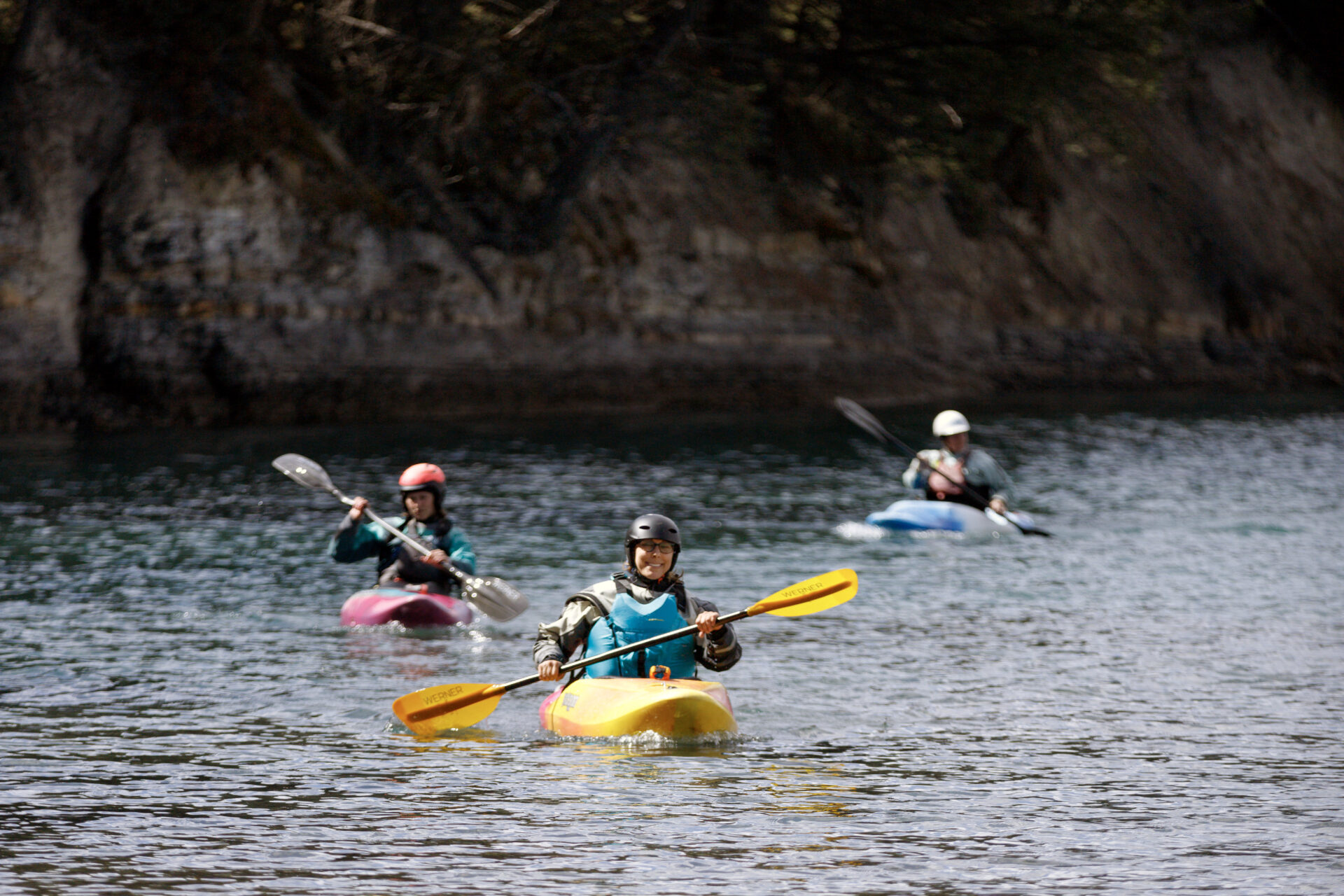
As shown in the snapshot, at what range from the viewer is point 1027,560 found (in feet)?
46.2

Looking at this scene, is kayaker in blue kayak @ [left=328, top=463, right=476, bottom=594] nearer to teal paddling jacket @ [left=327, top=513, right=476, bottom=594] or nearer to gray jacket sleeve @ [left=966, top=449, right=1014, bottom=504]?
teal paddling jacket @ [left=327, top=513, right=476, bottom=594]

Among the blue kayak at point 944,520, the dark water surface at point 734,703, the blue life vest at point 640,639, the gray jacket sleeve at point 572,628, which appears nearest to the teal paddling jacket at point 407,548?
the dark water surface at point 734,703

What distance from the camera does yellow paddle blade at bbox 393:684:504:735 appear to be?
7.53 meters

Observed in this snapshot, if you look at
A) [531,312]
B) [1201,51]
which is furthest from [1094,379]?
[531,312]

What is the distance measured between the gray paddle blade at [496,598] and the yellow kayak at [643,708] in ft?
8.94

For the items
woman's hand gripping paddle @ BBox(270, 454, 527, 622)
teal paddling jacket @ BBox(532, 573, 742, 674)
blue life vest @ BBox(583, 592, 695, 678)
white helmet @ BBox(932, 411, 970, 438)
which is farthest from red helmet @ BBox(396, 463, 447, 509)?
white helmet @ BBox(932, 411, 970, 438)

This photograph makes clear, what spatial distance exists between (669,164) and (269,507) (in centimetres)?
1805

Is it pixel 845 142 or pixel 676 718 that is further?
pixel 845 142

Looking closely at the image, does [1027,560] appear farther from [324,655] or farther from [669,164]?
[669,164]

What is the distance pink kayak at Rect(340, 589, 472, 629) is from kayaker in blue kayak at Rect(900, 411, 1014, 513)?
6.58 m

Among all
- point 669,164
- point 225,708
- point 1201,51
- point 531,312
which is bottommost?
point 225,708

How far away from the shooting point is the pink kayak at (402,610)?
411 inches

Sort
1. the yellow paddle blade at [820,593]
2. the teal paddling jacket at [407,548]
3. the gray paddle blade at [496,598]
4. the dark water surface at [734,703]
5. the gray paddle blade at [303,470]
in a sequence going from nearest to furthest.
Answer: the dark water surface at [734,703]
the yellow paddle blade at [820,593]
the gray paddle blade at [496,598]
the teal paddling jacket at [407,548]
the gray paddle blade at [303,470]

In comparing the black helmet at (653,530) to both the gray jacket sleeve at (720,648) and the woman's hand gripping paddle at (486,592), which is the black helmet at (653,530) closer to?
the gray jacket sleeve at (720,648)
